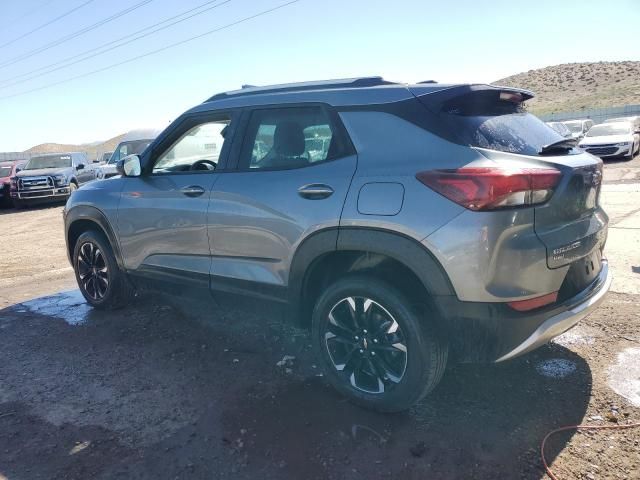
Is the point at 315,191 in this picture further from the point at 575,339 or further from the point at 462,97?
the point at 575,339

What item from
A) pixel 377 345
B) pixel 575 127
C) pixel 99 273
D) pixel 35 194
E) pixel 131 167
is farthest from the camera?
pixel 575 127

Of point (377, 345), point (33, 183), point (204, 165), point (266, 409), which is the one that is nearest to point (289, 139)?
point (204, 165)

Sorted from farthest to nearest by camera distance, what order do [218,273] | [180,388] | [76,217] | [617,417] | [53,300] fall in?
[53,300], [76,217], [218,273], [180,388], [617,417]

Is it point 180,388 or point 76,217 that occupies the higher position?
point 76,217

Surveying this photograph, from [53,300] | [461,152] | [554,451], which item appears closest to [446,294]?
[461,152]

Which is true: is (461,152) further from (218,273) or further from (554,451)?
(218,273)

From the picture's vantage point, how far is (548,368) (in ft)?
Result: 11.7

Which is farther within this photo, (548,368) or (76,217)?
A: (76,217)

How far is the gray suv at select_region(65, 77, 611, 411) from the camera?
260 centimetres

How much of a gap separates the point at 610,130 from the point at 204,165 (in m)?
19.8

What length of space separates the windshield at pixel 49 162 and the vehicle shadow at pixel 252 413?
566 inches

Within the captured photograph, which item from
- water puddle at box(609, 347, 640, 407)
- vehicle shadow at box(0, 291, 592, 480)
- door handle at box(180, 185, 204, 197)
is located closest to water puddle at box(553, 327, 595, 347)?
vehicle shadow at box(0, 291, 592, 480)

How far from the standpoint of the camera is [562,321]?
2.76 metres

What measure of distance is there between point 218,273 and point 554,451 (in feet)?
7.83
